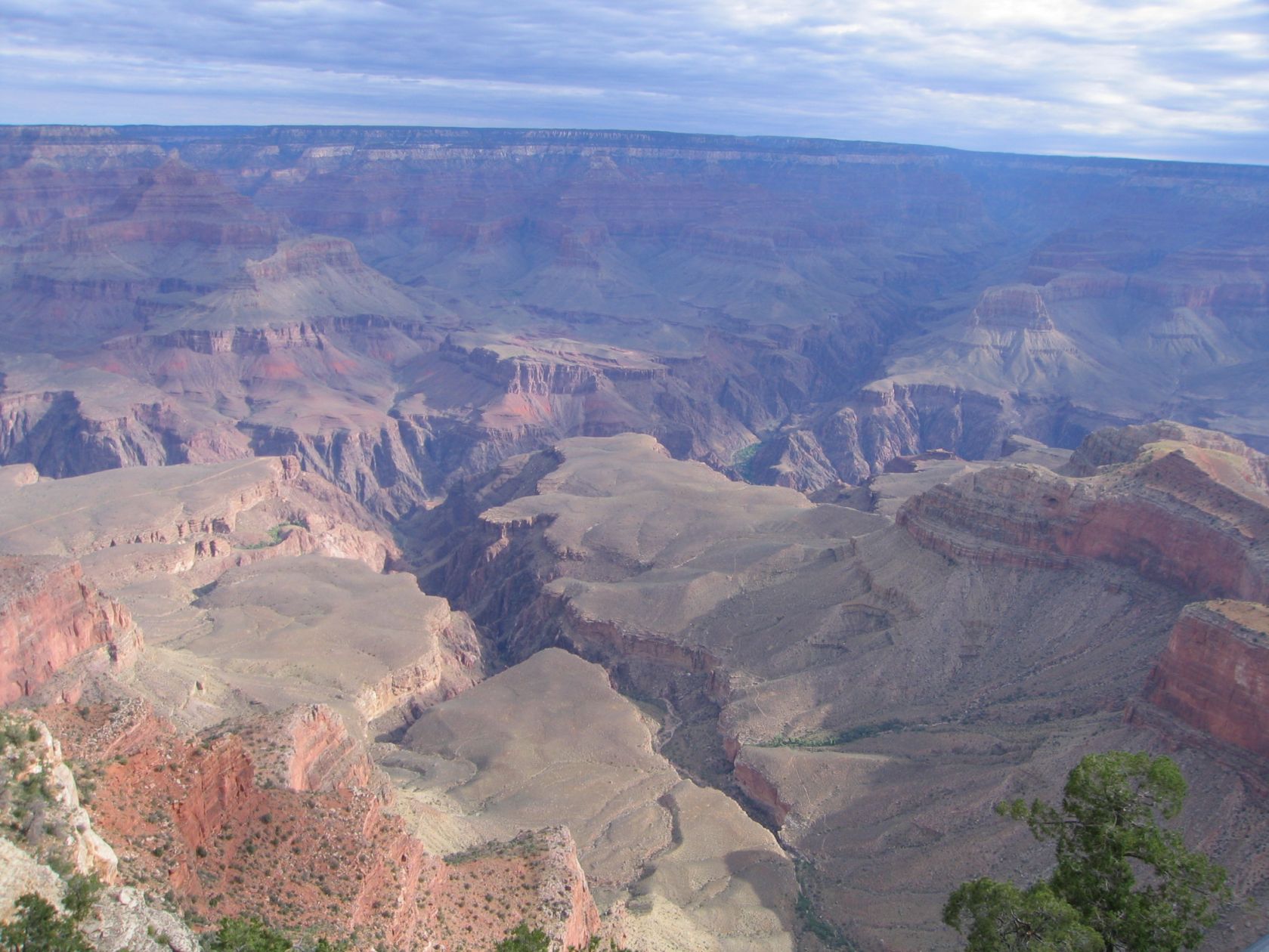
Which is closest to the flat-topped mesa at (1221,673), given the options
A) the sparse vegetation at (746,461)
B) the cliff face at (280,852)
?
the cliff face at (280,852)

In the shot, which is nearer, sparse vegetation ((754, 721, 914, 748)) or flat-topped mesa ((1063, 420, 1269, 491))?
sparse vegetation ((754, 721, 914, 748))

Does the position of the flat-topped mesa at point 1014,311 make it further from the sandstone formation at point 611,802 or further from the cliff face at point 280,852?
the cliff face at point 280,852

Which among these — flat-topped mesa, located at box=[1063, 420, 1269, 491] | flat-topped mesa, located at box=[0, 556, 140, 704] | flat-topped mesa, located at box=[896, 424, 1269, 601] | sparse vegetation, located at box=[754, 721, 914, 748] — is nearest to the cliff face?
flat-topped mesa, located at box=[0, 556, 140, 704]

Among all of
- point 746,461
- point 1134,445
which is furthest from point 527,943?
point 746,461

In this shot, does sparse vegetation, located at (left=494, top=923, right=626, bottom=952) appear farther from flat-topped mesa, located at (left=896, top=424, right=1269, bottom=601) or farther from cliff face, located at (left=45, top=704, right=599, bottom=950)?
flat-topped mesa, located at (left=896, top=424, right=1269, bottom=601)

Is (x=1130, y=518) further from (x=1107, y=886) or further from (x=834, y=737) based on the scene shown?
(x=1107, y=886)

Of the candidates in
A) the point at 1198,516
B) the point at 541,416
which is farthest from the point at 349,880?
the point at 541,416

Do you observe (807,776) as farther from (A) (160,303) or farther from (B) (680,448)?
(A) (160,303)

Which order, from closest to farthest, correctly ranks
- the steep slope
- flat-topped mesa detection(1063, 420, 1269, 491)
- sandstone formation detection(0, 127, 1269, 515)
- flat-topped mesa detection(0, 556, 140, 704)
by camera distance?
the steep slope < flat-topped mesa detection(0, 556, 140, 704) < flat-topped mesa detection(1063, 420, 1269, 491) < sandstone formation detection(0, 127, 1269, 515)
